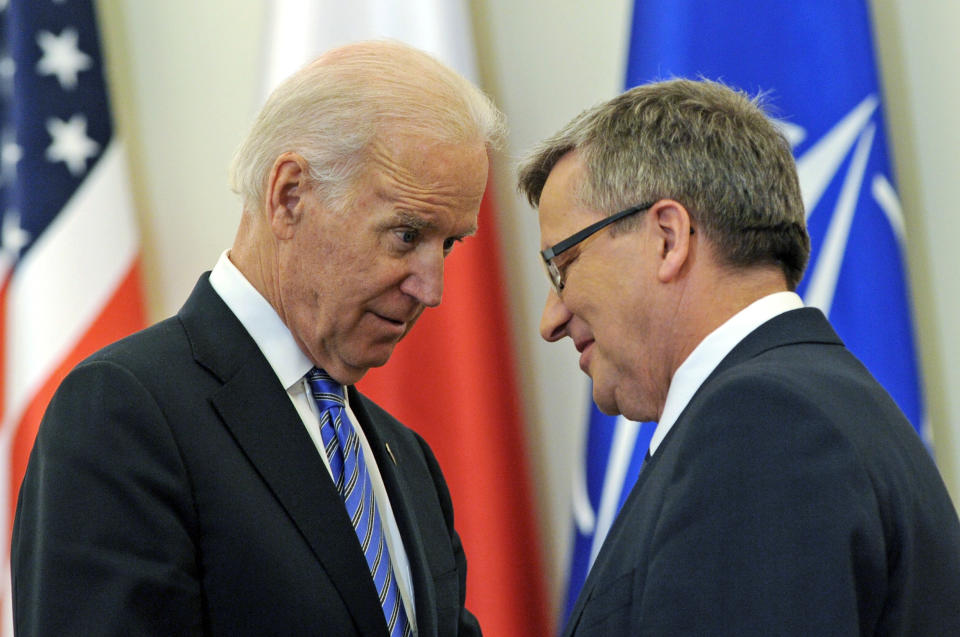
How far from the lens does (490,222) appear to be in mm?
2705

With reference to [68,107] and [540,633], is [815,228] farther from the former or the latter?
[68,107]

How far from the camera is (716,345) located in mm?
1309

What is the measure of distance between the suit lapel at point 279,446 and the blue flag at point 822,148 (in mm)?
1135

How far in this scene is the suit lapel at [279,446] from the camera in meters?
1.45

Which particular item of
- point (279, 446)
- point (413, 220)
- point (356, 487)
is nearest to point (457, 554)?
point (356, 487)

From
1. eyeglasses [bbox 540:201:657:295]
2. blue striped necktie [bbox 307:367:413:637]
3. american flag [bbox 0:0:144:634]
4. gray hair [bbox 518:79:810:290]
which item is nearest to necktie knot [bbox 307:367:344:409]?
blue striped necktie [bbox 307:367:413:637]

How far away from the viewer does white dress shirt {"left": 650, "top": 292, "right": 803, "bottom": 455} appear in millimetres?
1298

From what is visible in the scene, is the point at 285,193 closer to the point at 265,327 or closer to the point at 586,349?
the point at 265,327

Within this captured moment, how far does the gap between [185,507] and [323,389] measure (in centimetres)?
32

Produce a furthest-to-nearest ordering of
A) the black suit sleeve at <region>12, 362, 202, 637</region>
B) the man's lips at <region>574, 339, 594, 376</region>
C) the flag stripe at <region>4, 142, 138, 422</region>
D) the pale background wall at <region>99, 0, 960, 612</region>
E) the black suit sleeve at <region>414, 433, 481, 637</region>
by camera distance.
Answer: the flag stripe at <region>4, 142, 138, 422</region>
the pale background wall at <region>99, 0, 960, 612</region>
the black suit sleeve at <region>414, 433, 481, 637</region>
the man's lips at <region>574, 339, 594, 376</region>
the black suit sleeve at <region>12, 362, 202, 637</region>

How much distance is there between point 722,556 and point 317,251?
29.9 inches

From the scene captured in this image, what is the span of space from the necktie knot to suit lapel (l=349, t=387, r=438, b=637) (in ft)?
0.49

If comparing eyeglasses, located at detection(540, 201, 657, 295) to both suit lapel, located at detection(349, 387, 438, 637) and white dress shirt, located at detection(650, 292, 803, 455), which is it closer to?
white dress shirt, located at detection(650, 292, 803, 455)

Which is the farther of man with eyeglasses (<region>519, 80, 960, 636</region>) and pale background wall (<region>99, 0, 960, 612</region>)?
pale background wall (<region>99, 0, 960, 612</region>)
